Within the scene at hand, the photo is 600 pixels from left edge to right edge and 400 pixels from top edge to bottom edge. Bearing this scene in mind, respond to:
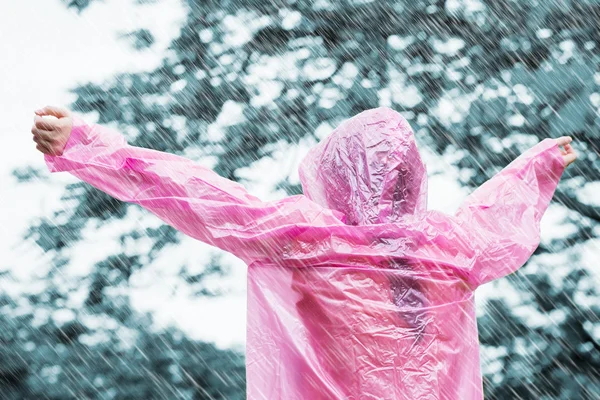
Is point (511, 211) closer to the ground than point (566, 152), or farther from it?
closer to the ground

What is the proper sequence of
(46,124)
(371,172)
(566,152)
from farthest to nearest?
1. (566,152)
2. (371,172)
3. (46,124)

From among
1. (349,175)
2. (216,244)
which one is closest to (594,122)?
(349,175)

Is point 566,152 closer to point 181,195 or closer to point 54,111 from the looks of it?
point 181,195

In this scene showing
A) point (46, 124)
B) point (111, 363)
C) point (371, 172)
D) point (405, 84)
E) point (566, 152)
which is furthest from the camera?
point (111, 363)

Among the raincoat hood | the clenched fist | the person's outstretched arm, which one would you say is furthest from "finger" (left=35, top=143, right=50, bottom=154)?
the person's outstretched arm

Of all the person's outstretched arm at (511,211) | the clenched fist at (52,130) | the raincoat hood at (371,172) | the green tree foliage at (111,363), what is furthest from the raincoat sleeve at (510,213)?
the green tree foliage at (111,363)

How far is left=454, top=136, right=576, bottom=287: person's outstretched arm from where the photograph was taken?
232 centimetres

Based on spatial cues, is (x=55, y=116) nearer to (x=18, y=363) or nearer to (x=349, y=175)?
(x=349, y=175)

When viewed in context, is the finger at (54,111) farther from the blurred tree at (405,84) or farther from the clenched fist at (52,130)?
the blurred tree at (405,84)

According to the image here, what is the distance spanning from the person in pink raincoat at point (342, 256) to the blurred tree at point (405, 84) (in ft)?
9.84

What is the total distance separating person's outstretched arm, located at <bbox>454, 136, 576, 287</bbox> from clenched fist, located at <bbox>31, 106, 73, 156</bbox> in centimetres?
116

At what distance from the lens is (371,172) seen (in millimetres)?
2225

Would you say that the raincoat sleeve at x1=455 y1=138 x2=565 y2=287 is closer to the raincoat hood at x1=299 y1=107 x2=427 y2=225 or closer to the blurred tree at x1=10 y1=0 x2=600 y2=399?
the raincoat hood at x1=299 y1=107 x2=427 y2=225

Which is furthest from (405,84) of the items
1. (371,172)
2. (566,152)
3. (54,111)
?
(54,111)
